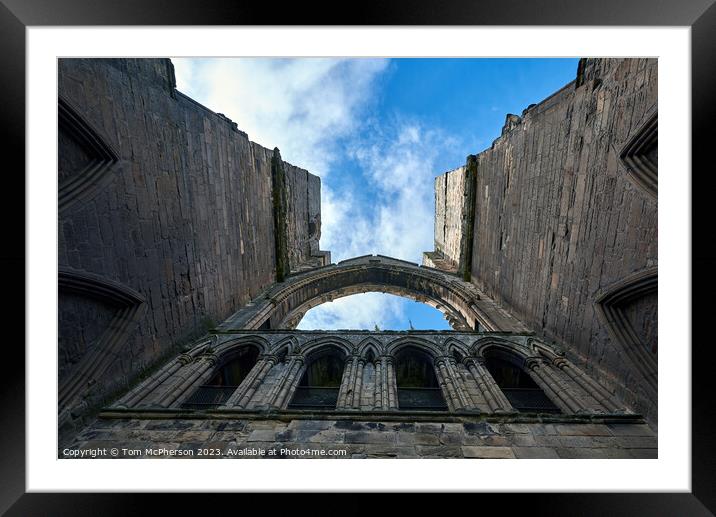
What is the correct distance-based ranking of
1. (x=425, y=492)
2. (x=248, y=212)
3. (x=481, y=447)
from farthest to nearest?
(x=248, y=212) → (x=481, y=447) → (x=425, y=492)

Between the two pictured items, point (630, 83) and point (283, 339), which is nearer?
point (630, 83)

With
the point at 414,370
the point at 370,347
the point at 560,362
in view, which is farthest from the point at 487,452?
the point at 370,347

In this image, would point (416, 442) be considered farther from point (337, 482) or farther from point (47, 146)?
point (47, 146)

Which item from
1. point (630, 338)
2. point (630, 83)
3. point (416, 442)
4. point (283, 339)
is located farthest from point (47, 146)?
point (630, 338)

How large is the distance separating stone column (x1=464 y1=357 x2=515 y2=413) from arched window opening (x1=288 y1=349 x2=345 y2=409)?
3097 mm

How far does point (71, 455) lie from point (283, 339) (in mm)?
4639

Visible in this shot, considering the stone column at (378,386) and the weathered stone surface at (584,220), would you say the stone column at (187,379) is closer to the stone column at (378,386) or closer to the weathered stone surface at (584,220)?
the stone column at (378,386)

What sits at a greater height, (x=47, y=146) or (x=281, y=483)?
(x=47, y=146)

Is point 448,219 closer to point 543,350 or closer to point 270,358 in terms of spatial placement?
point 543,350

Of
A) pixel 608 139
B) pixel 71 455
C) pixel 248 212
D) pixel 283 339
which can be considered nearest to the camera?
pixel 71 455

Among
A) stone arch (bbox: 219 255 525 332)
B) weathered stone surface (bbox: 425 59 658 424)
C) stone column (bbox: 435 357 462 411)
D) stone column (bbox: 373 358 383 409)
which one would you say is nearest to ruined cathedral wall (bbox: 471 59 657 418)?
weathered stone surface (bbox: 425 59 658 424)

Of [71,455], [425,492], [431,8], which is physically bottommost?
[71,455]

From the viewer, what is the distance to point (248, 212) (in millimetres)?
11156

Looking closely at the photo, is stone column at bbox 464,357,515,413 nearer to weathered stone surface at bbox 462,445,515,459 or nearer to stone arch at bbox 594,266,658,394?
weathered stone surface at bbox 462,445,515,459
